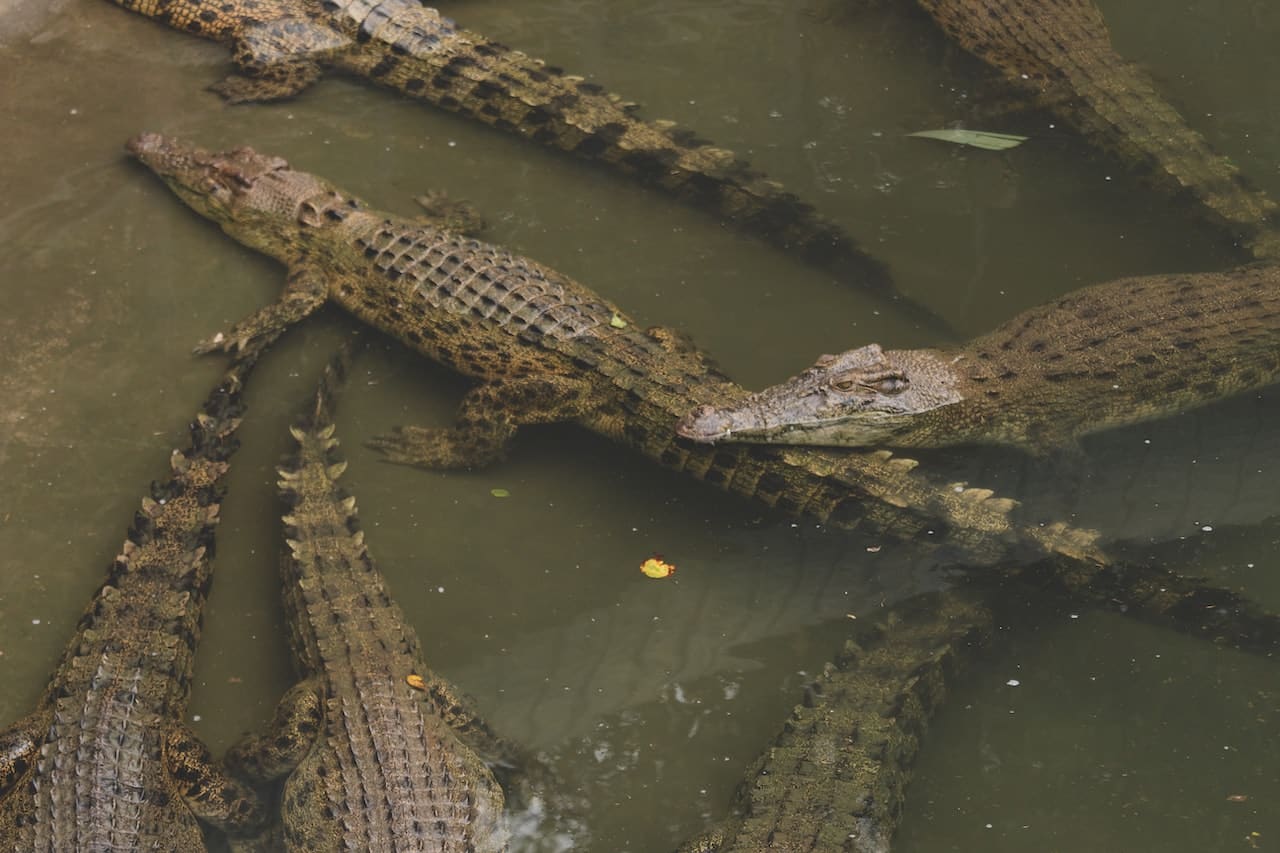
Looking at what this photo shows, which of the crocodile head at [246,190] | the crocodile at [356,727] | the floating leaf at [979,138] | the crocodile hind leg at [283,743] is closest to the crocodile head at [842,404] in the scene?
the crocodile at [356,727]

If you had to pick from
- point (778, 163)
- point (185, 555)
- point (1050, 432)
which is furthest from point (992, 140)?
point (185, 555)

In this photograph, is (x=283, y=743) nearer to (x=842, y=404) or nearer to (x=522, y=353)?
(x=522, y=353)

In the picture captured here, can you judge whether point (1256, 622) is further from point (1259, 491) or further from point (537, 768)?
point (537, 768)

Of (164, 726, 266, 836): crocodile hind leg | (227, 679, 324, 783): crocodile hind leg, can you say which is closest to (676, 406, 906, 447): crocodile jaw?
(227, 679, 324, 783): crocodile hind leg

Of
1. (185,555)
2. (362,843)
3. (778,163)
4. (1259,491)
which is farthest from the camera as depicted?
(778,163)

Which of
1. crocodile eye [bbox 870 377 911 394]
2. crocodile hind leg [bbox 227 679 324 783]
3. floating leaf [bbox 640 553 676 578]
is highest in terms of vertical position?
crocodile eye [bbox 870 377 911 394]

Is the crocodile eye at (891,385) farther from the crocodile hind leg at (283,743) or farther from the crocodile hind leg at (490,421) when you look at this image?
the crocodile hind leg at (283,743)

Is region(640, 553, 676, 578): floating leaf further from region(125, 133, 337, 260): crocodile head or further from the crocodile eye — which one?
region(125, 133, 337, 260): crocodile head
